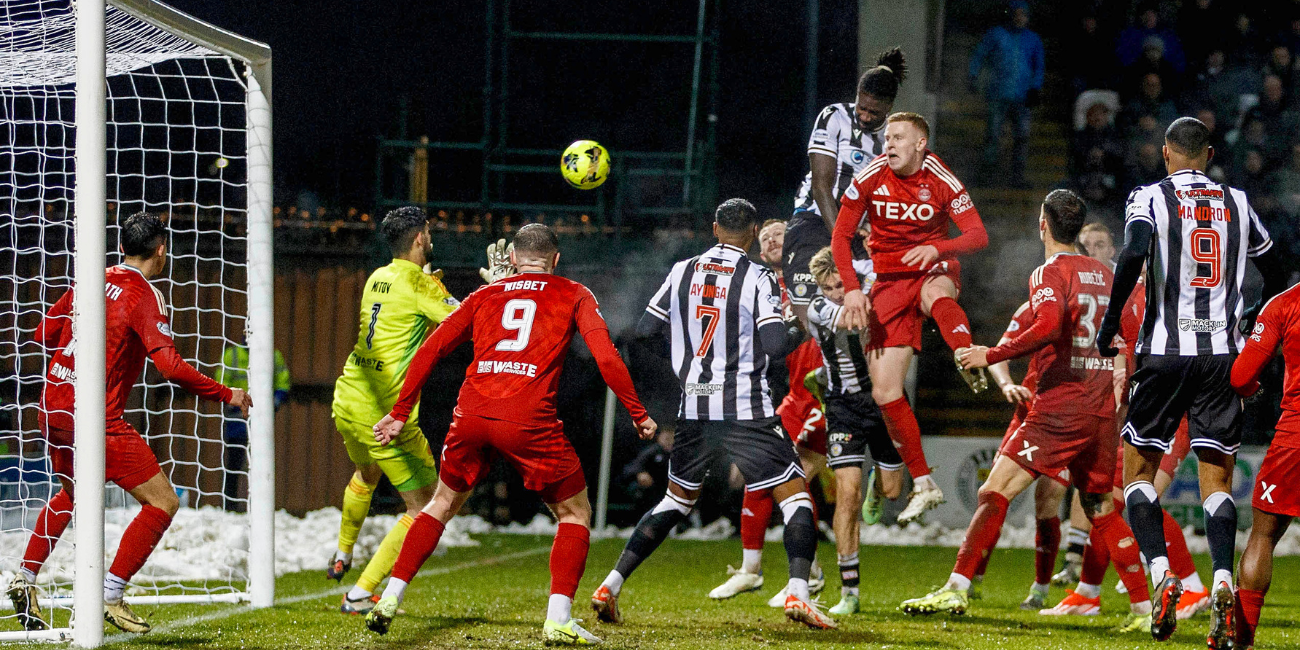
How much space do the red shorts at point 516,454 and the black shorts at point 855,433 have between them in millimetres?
2012

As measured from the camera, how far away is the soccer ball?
7.23 m

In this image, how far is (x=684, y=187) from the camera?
13.6 metres

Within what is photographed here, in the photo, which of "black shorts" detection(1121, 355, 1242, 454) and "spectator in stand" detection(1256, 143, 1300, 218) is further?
"spectator in stand" detection(1256, 143, 1300, 218)

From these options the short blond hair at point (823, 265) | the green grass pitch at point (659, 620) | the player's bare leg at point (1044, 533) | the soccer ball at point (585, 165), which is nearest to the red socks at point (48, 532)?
the green grass pitch at point (659, 620)

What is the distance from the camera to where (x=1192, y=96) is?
1356cm

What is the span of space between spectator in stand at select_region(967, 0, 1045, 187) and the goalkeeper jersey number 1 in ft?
28.7

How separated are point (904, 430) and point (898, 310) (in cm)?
62

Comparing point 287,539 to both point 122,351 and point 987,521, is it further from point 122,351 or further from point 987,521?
point 987,521

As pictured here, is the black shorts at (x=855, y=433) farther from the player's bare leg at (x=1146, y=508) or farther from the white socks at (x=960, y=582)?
the player's bare leg at (x=1146, y=508)

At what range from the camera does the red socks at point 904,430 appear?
21.3ft

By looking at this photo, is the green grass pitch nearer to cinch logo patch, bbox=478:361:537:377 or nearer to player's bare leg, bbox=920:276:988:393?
cinch logo patch, bbox=478:361:537:377

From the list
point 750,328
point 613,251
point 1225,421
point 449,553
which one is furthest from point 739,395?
point 613,251

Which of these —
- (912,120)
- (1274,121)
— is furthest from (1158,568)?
(1274,121)

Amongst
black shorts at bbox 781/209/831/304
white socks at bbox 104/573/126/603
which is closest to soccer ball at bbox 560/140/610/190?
black shorts at bbox 781/209/831/304
